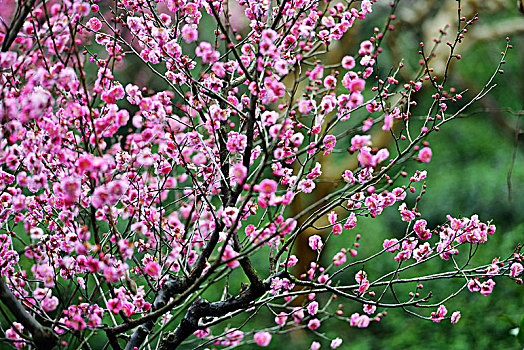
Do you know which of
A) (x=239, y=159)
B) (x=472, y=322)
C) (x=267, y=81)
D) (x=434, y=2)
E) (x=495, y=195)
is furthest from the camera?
(x=495, y=195)

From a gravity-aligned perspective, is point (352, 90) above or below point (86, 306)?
above

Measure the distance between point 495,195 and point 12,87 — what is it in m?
4.55

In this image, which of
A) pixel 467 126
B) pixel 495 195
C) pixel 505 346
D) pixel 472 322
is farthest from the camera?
pixel 467 126

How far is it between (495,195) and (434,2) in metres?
1.88

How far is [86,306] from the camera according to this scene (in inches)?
49.7

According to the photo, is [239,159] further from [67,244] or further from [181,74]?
[67,244]

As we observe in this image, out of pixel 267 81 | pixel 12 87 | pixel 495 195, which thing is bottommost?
pixel 495 195

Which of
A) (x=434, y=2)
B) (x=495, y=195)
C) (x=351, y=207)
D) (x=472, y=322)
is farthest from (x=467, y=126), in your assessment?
(x=351, y=207)

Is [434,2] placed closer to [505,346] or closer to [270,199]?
[505,346]

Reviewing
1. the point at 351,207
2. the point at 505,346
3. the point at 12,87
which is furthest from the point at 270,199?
the point at 505,346

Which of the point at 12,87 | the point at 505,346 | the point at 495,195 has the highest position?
the point at 12,87

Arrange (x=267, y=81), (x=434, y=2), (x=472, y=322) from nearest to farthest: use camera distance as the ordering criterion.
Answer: (x=267, y=81) → (x=472, y=322) → (x=434, y=2)

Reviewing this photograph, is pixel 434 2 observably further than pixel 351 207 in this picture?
Yes

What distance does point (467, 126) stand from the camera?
6633 millimetres
